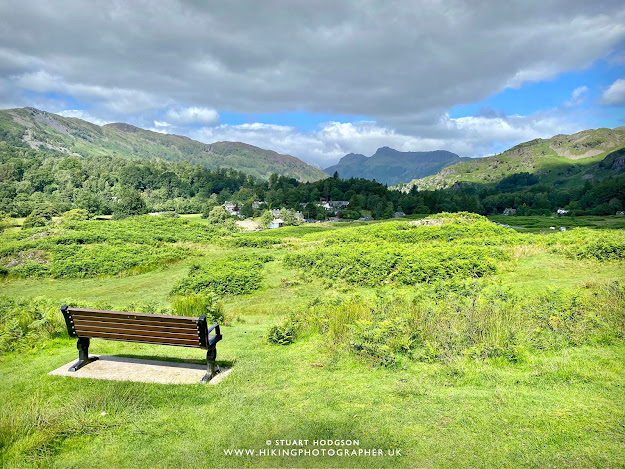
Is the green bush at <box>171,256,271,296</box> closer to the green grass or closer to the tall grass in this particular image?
the tall grass

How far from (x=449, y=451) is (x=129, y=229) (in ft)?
184

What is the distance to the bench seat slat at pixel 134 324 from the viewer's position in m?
6.51

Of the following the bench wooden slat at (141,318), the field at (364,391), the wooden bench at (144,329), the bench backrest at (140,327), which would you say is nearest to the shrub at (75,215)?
the field at (364,391)

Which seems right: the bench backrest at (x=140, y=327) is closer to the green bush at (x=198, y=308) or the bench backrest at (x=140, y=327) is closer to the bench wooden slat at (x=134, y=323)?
the bench wooden slat at (x=134, y=323)

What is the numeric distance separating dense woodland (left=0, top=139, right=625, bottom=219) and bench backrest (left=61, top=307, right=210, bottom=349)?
3821 inches

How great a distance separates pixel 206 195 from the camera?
558ft

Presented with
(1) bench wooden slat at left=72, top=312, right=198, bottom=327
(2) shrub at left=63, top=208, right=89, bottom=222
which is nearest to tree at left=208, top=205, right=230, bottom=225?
(2) shrub at left=63, top=208, right=89, bottom=222

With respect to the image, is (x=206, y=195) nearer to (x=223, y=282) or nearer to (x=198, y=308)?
(x=223, y=282)

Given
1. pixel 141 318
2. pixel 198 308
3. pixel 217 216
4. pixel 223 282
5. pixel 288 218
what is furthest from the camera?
pixel 288 218

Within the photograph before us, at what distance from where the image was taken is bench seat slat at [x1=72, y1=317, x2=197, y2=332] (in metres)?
6.51

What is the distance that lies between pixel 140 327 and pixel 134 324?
141mm

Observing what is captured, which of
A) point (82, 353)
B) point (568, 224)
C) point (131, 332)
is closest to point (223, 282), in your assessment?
point (82, 353)

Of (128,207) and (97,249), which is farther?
(128,207)

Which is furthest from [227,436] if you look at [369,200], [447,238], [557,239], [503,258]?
[369,200]
